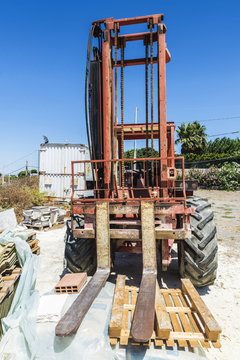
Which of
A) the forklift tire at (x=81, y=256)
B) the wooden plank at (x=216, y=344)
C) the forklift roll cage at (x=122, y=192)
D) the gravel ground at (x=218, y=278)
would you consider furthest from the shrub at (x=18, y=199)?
the wooden plank at (x=216, y=344)

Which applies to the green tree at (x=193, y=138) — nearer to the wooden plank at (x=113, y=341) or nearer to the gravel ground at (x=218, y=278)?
the gravel ground at (x=218, y=278)

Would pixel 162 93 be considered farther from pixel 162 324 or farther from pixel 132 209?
pixel 162 324

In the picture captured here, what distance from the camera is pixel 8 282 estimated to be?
12.2 feet

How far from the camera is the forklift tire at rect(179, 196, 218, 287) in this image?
386cm

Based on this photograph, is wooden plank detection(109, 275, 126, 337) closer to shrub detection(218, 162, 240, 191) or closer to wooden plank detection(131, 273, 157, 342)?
wooden plank detection(131, 273, 157, 342)

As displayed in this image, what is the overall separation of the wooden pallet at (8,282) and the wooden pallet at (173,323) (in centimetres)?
158

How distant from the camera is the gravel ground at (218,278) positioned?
315 centimetres

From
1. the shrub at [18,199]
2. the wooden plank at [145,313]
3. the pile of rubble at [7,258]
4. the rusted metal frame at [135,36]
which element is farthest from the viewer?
the shrub at [18,199]

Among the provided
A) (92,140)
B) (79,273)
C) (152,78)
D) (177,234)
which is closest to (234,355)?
(177,234)

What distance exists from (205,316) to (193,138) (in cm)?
3142

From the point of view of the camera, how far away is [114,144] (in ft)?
14.8

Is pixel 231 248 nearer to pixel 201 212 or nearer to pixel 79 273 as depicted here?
pixel 201 212

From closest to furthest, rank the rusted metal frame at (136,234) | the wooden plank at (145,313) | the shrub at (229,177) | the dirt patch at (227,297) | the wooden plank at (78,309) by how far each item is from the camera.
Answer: the wooden plank at (145,313), the wooden plank at (78,309), the dirt patch at (227,297), the rusted metal frame at (136,234), the shrub at (229,177)

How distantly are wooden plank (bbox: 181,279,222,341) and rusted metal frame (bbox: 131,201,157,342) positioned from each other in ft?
1.70
